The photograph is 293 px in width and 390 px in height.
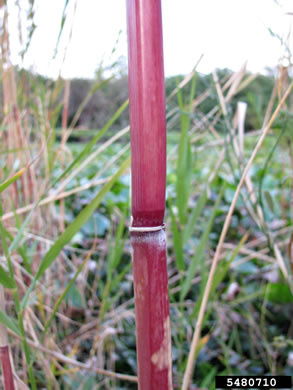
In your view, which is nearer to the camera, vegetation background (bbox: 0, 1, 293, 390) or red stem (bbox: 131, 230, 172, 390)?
red stem (bbox: 131, 230, 172, 390)

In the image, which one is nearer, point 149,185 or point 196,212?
point 149,185

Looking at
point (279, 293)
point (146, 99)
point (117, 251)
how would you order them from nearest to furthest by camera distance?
point (146, 99) → point (117, 251) → point (279, 293)

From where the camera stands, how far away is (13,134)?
0.58 meters

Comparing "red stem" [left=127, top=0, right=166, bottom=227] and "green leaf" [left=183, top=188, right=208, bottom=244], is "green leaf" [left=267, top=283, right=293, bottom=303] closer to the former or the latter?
"green leaf" [left=183, top=188, right=208, bottom=244]

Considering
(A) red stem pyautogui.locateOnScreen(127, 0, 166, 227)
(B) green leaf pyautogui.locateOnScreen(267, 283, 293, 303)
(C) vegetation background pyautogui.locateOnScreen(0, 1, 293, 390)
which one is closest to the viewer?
(A) red stem pyautogui.locateOnScreen(127, 0, 166, 227)

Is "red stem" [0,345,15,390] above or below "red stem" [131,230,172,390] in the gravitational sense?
below

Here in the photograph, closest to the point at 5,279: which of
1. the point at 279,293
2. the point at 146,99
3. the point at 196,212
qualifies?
the point at 146,99

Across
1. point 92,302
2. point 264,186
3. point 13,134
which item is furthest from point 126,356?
point 264,186

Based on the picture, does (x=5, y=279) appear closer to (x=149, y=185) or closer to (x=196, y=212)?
(x=149, y=185)

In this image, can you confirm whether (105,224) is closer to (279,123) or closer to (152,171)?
(279,123)

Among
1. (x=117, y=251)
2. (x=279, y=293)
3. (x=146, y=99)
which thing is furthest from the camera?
(x=279, y=293)

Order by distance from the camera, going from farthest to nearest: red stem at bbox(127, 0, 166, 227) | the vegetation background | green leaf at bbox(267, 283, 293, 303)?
green leaf at bbox(267, 283, 293, 303)
the vegetation background
red stem at bbox(127, 0, 166, 227)

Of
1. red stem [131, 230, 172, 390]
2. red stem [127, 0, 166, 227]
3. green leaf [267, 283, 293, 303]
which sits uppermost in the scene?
red stem [127, 0, 166, 227]

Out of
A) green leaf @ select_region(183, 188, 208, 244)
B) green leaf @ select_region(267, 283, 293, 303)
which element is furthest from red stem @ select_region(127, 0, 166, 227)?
green leaf @ select_region(267, 283, 293, 303)
